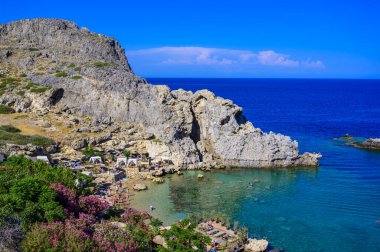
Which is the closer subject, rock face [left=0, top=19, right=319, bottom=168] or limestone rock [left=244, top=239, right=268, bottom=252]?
limestone rock [left=244, top=239, right=268, bottom=252]

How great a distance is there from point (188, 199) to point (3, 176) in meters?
17.3

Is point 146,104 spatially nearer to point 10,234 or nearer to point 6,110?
point 6,110

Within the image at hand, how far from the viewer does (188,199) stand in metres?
39.4

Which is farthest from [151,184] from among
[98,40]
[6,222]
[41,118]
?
[98,40]

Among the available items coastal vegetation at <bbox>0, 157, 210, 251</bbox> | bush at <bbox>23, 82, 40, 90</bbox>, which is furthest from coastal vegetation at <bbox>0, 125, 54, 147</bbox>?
coastal vegetation at <bbox>0, 157, 210, 251</bbox>

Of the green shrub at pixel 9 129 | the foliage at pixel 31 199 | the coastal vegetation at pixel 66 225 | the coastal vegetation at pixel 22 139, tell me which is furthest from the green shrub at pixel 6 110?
the coastal vegetation at pixel 66 225

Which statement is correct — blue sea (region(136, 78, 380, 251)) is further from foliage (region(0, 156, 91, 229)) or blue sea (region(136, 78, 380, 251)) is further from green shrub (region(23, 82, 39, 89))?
green shrub (region(23, 82, 39, 89))

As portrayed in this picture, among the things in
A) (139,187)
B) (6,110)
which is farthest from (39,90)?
(139,187)

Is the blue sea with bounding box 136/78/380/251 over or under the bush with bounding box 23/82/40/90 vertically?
under

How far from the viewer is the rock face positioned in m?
52.1

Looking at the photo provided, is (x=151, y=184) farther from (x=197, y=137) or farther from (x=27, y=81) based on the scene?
(x=27, y=81)

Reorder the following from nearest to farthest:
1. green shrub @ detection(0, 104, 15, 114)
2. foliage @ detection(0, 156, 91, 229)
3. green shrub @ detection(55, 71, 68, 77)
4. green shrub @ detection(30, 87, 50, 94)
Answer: foliage @ detection(0, 156, 91, 229), green shrub @ detection(0, 104, 15, 114), green shrub @ detection(30, 87, 50, 94), green shrub @ detection(55, 71, 68, 77)

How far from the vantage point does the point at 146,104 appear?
196 feet

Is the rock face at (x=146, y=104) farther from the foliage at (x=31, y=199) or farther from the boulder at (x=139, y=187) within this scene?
the foliage at (x=31, y=199)
